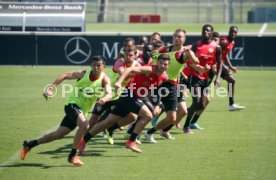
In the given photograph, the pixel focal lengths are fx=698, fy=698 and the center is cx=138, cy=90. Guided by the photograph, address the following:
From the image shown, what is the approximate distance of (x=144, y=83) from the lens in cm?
1380

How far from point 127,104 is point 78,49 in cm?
1692

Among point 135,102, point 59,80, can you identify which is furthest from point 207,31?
point 59,80

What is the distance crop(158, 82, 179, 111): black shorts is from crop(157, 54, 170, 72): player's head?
722 mm

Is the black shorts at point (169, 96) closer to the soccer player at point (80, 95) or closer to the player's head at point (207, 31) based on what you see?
the soccer player at point (80, 95)

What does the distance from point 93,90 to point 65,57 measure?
18.0 m

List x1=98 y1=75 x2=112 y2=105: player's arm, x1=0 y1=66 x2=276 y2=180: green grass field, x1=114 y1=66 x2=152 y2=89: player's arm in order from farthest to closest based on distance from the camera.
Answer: x1=114 y1=66 x2=152 y2=89: player's arm → x1=98 y1=75 x2=112 y2=105: player's arm → x1=0 y1=66 x2=276 y2=180: green grass field

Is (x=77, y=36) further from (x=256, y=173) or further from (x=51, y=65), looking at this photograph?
(x=256, y=173)

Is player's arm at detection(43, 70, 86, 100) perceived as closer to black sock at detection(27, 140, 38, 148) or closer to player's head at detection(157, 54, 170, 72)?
black sock at detection(27, 140, 38, 148)

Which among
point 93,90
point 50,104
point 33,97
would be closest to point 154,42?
point 93,90

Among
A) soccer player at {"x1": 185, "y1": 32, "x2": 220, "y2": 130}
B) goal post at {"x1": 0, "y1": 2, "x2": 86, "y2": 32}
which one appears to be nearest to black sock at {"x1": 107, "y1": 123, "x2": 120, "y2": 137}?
soccer player at {"x1": 185, "y1": 32, "x2": 220, "y2": 130}

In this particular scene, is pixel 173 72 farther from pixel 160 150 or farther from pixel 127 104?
pixel 160 150

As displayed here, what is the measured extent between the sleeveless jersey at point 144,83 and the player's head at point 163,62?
198 mm

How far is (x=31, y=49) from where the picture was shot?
30.0 m

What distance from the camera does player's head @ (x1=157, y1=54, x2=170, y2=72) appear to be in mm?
13477
